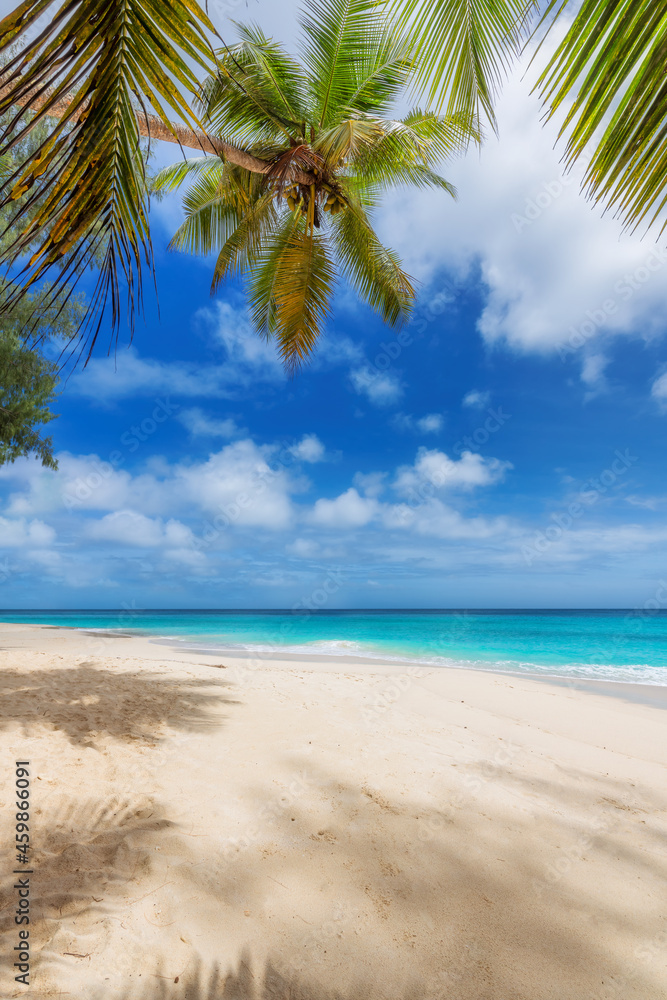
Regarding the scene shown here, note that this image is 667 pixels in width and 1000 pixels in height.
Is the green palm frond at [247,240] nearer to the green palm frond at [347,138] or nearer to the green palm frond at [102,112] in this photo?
the green palm frond at [347,138]

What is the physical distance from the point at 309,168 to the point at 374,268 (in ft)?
8.66

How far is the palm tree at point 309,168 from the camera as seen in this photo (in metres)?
6.40

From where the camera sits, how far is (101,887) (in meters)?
2.41

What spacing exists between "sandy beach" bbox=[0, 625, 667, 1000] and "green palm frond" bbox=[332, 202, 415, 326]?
7.38 metres

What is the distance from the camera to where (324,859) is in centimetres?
282

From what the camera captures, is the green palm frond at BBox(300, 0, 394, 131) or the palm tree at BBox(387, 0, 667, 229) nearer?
the palm tree at BBox(387, 0, 667, 229)

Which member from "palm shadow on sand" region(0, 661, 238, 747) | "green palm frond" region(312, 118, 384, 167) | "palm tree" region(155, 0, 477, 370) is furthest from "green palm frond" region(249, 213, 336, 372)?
"palm shadow on sand" region(0, 661, 238, 747)

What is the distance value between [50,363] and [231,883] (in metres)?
8.33

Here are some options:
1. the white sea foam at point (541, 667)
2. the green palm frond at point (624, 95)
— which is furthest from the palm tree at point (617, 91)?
the white sea foam at point (541, 667)

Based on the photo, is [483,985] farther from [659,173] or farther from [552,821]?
[659,173]

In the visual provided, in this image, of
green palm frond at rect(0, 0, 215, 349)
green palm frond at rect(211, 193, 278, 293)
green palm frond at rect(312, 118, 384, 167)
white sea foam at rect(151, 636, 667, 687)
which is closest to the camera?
green palm frond at rect(0, 0, 215, 349)

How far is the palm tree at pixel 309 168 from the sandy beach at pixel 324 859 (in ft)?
20.3

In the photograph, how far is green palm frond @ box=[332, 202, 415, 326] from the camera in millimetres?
8610

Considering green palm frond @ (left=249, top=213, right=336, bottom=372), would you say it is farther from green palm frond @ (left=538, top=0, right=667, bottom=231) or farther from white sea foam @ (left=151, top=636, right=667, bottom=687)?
white sea foam @ (left=151, top=636, right=667, bottom=687)
